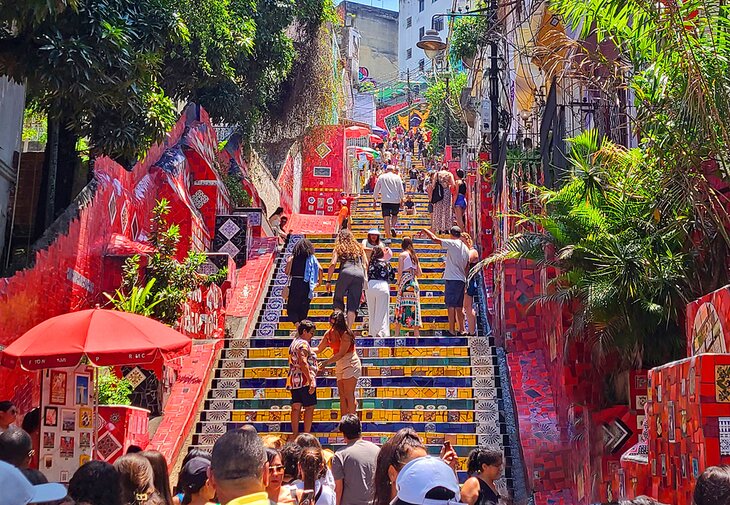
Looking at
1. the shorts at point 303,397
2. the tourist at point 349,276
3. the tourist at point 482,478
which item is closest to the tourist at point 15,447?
the tourist at point 482,478

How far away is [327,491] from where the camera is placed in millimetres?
7184

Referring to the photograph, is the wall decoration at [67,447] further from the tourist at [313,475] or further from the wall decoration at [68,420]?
the tourist at [313,475]

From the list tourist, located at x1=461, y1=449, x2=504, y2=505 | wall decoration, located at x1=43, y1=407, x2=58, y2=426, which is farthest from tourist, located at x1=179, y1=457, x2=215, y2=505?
wall decoration, located at x1=43, y1=407, x2=58, y2=426

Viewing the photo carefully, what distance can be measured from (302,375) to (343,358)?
501 millimetres

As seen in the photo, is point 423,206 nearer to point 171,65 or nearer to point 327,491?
point 171,65

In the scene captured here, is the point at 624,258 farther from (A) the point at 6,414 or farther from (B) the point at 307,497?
(A) the point at 6,414

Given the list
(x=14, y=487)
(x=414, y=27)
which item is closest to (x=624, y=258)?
(x=14, y=487)

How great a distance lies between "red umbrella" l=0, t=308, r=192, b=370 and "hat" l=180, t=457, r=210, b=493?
131 inches

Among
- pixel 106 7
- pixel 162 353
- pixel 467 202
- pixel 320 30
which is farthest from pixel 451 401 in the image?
pixel 320 30

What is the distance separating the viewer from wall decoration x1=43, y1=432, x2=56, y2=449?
9906 mm

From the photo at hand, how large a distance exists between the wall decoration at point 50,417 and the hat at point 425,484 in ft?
18.1

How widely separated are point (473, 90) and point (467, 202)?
7462 mm

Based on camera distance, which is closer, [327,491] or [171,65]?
[327,491]

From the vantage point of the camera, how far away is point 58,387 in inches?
396
